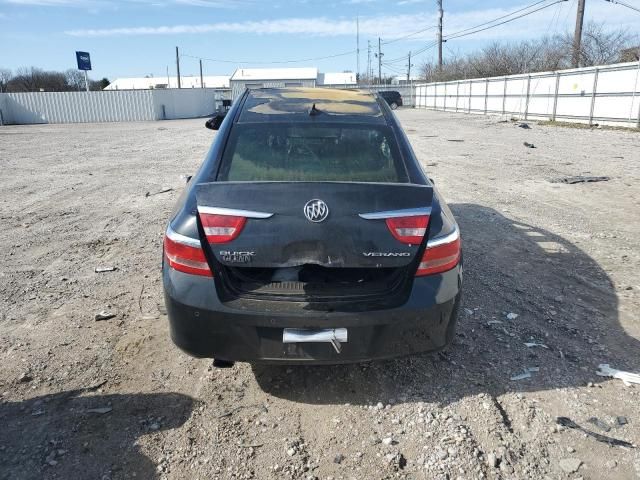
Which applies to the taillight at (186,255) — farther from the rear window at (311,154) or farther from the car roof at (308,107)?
the car roof at (308,107)

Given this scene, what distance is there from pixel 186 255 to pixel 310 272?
65cm

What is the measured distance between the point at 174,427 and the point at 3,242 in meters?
4.88

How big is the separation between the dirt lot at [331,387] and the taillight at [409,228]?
1010mm

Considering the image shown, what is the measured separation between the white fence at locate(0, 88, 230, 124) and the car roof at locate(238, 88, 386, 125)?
1570 inches

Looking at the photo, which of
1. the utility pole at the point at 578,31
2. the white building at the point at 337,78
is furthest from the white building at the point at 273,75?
the utility pole at the point at 578,31

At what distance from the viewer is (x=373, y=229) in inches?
99.8

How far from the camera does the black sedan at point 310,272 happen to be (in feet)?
8.24

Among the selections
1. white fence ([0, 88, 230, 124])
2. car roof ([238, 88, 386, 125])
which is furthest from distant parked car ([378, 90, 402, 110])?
white fence ([0, 88, 230, 124])

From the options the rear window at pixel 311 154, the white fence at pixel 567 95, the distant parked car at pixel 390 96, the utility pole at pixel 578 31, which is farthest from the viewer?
the utility pole at pixel 578 31

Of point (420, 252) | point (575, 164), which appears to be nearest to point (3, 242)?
point (420, 252)

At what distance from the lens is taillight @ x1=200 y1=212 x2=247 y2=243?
2.52m

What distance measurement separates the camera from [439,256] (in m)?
2.63

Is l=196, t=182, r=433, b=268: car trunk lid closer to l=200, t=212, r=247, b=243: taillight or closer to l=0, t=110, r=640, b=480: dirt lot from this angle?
l=200, t=212, r=247, b=243: taillight

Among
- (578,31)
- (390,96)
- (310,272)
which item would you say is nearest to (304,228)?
(310,272)
